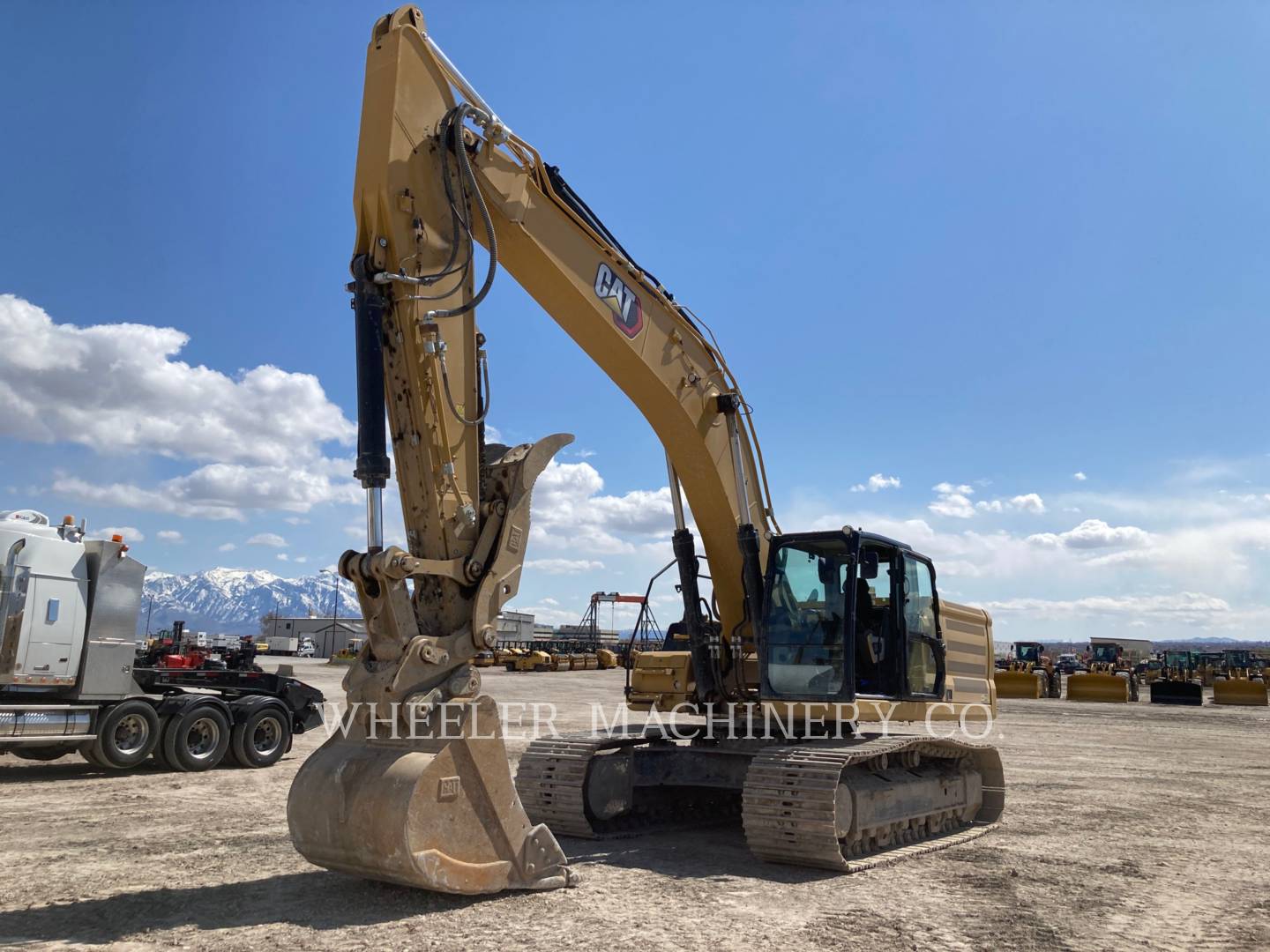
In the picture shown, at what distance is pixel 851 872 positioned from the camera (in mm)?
7707

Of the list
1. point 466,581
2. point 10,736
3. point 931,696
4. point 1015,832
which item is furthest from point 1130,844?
point 10,736

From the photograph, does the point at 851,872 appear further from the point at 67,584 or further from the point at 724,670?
the point at 67,584

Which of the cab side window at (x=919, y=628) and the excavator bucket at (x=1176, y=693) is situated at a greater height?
the cab side window at (x=919, y=628)

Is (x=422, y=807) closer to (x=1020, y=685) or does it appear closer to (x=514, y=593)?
(x=514, y=593)

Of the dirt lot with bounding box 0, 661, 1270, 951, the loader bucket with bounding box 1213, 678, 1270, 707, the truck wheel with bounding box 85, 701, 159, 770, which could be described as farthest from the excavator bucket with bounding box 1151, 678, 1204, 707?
the truck wheel with bounding box 85, 701, 159, 770

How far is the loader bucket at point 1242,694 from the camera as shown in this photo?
31359mm

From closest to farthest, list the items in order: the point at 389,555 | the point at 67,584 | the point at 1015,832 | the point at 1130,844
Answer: the point at 389,555, the point at 1130,844, the point at 1015,832, the point at 67,584

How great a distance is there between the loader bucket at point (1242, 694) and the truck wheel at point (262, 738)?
2881 centimetres

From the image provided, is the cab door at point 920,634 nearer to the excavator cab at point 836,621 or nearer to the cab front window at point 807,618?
the excavator cab at point 836,621

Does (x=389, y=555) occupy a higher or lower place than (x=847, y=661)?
higher

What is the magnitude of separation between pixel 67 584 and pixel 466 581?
29.4ft

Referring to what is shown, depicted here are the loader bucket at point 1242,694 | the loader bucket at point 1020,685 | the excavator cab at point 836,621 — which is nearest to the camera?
the excavator cab at point 836,621

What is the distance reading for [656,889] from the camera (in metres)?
7.00

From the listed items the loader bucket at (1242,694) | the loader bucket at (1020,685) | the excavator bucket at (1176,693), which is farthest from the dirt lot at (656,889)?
the loader bucket at (1242,694)
